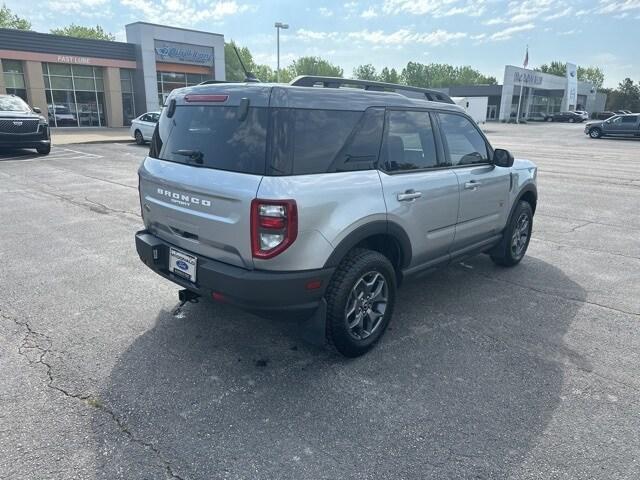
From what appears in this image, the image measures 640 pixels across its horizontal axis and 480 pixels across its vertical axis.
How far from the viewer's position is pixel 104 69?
29172 millimetres

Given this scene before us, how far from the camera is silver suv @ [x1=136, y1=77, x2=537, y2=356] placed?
9.60 feet

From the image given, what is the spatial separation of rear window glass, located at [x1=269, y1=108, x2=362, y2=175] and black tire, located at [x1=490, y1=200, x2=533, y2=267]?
8.99ft

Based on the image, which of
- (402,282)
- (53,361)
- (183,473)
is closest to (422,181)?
(402,282)

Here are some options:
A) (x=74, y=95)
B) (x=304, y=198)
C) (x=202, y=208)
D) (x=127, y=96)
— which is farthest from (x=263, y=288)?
(x=127, y=96)

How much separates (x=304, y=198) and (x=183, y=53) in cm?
3233

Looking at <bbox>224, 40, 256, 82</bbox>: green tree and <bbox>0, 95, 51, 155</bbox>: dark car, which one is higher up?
<bbox>224, 40, 256, 82</bbox>: green tree

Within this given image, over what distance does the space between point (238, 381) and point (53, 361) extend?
135cm

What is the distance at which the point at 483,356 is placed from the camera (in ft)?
11.5

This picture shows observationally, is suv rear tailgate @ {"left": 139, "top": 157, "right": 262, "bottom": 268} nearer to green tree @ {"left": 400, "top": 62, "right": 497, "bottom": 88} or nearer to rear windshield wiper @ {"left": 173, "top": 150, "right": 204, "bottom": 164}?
rear windshield wiper @ {"left": 173, "top": 150, "right": 204, "bottom": 164}

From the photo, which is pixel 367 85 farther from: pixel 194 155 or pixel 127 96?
pixel 127 96

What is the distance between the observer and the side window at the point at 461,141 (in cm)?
426

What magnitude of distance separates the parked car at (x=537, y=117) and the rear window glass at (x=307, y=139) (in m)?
67.8

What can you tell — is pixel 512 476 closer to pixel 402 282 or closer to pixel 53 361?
pixel 402 282

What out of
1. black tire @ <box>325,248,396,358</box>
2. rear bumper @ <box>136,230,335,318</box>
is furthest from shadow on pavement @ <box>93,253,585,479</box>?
rear bumper @ <box>136,230,335,318</box>
